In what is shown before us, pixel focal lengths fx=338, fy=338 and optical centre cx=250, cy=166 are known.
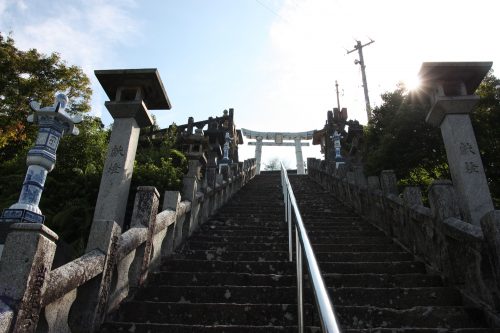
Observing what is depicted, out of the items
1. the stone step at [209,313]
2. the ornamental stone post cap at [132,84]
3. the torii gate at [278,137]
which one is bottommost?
the stone step at [209,313]

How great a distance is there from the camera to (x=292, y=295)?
3809mm

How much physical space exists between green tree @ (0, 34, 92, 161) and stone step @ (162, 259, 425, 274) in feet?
34.1

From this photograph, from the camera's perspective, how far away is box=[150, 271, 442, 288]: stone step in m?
4.10

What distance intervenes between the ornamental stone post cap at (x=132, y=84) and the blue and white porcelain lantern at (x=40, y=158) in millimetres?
1897

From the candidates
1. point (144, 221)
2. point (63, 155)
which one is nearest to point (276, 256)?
point (144, 221)

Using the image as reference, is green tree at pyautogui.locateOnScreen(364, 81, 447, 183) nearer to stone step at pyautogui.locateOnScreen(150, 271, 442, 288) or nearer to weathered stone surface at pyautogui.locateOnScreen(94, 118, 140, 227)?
stone step at pyautogui.locateOnScreen(150, 271, 442, 288)

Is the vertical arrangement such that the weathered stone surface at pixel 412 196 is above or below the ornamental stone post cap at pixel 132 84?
below

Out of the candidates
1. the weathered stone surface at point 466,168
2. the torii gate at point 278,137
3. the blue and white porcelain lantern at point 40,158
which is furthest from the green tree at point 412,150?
the torii gate at point 278,137

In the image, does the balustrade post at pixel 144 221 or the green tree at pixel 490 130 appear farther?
the green tree at pixel 490 130

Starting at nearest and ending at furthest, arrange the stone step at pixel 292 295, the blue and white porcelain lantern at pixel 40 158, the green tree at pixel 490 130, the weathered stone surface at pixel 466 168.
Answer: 1. the stone step at pixel 292 295
2. the blue and white porcelain lantern at pixel 40 158
3. the weathered stone surface at pixel 466 168
4. the green tree at pixel 490 130

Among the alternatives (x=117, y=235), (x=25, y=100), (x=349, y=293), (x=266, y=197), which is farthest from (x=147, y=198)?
(x=25, y=100)

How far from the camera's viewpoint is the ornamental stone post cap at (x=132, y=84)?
21.9 ft

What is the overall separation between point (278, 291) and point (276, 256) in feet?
4.21

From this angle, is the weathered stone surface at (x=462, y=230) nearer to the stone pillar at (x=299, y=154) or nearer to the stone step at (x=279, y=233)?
the stone step at (x=279, y=233)
